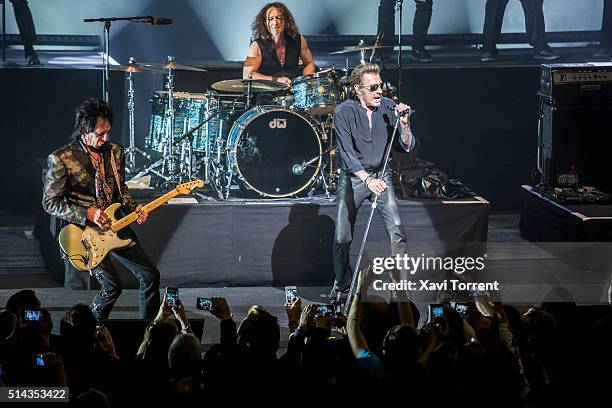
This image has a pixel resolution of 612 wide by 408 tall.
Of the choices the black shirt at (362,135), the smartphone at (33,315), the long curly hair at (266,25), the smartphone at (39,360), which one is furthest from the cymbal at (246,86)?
the smartphone at (39,360)

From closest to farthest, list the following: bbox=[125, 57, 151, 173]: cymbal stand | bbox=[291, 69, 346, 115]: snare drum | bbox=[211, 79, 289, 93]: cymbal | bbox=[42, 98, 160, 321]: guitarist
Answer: bbox=[42, 98, 160, 321]: guitarist
bbox=[291, 69, 346, 115]: snare drum
bbox=[211, 79, 289, 93]: cymbal
bbox=[125, 57, 151, 173]: cymbal stand

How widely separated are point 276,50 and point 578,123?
11.0 ft

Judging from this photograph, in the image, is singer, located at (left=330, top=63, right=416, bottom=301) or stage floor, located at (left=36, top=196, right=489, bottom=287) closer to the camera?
singer, located at (left=330, top=63, right=416, bottom=301)

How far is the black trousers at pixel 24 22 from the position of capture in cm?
1325

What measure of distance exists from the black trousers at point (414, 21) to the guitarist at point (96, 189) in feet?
20.6

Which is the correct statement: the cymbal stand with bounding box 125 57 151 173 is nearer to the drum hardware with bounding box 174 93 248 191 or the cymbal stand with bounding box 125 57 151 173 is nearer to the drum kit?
the drum kit

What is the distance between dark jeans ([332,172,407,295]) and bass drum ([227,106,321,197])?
1599 mm

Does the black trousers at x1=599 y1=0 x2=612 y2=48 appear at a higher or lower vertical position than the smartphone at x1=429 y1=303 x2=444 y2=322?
higher

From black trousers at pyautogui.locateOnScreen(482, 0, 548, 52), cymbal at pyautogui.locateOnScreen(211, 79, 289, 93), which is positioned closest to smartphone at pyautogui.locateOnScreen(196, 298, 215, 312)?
cymbal at pyautogui.locateOnScreen(211, 79, 289, 93)

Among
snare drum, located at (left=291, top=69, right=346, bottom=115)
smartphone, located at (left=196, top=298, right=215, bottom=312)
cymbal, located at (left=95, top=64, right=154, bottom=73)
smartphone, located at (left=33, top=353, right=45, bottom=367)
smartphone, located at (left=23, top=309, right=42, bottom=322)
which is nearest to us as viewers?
smartphone, located at (left=33, top=353, right=45, bottom=367)

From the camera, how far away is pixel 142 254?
809 centimetres

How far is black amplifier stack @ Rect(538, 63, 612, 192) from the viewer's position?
38.5ft

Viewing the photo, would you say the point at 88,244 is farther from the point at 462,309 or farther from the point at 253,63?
the point at 253,63

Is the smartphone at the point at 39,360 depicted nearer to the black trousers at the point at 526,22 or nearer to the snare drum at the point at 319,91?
the snare drum at the point at 319,91
